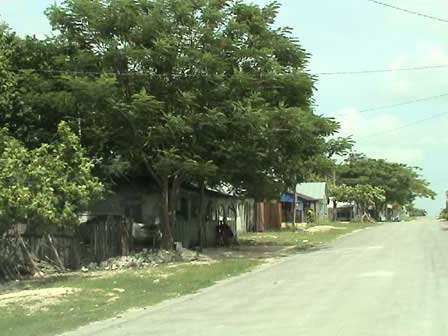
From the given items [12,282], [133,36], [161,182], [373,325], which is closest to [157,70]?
[133,36]

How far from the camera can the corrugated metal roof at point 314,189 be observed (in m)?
71.2

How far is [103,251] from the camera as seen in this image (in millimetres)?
22531

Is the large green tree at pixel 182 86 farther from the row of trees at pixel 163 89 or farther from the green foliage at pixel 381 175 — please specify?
the green foliage at pixel 381 175

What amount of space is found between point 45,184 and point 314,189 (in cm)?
5852

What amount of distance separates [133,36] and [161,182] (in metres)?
5.98

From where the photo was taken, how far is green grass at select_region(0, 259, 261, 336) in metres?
11.2

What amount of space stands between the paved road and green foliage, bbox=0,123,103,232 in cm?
458

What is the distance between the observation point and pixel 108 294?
1466 centimetres

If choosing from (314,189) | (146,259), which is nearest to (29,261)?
(146,259)

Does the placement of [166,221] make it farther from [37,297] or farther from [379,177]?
[379,177]

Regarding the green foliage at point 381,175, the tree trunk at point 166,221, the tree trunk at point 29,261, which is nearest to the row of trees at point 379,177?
the green foliage at point 381,175

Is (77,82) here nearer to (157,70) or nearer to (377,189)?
(157,70)

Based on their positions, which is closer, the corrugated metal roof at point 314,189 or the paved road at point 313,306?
the paved road at point 313,306

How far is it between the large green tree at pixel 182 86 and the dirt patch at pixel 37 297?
23.2ft
